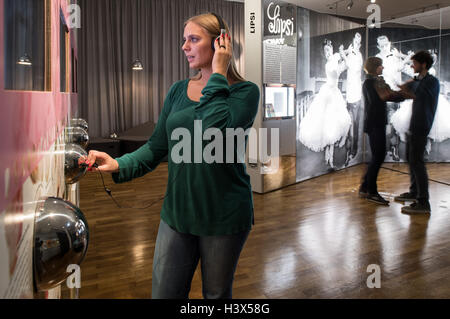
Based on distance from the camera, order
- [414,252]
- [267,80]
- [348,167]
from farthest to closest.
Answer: [348,167] → [267,80] → [414,252]

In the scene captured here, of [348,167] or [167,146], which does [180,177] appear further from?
[348,167]

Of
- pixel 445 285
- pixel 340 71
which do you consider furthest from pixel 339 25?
pixel 445 285

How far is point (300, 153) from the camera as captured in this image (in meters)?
6.34

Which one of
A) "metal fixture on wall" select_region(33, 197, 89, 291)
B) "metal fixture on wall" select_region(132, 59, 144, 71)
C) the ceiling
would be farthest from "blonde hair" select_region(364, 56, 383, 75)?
"metal fixture on wall" select_region(33, 197, 89, 291)

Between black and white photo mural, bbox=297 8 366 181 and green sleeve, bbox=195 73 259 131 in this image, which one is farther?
black and white photo mural, bbox=297 8 366 181

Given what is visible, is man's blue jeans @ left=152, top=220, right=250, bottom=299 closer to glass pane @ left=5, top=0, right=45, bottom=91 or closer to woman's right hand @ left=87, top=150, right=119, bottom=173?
woman's right hand @ left=87, top=150, right=119, bottom=173

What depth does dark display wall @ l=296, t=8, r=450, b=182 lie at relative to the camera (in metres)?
6.29

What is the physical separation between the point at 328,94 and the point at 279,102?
155 cm

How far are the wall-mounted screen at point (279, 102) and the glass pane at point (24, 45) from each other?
4922 millimetres

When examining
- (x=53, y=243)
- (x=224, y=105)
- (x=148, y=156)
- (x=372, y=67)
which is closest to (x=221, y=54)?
(x=224, y=105)

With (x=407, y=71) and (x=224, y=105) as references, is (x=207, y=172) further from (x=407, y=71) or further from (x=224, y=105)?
(x=407, y=71)

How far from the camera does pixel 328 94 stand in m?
6.87

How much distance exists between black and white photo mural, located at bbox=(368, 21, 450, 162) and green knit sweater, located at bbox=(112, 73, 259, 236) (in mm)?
6252

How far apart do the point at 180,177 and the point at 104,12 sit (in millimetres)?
8606
